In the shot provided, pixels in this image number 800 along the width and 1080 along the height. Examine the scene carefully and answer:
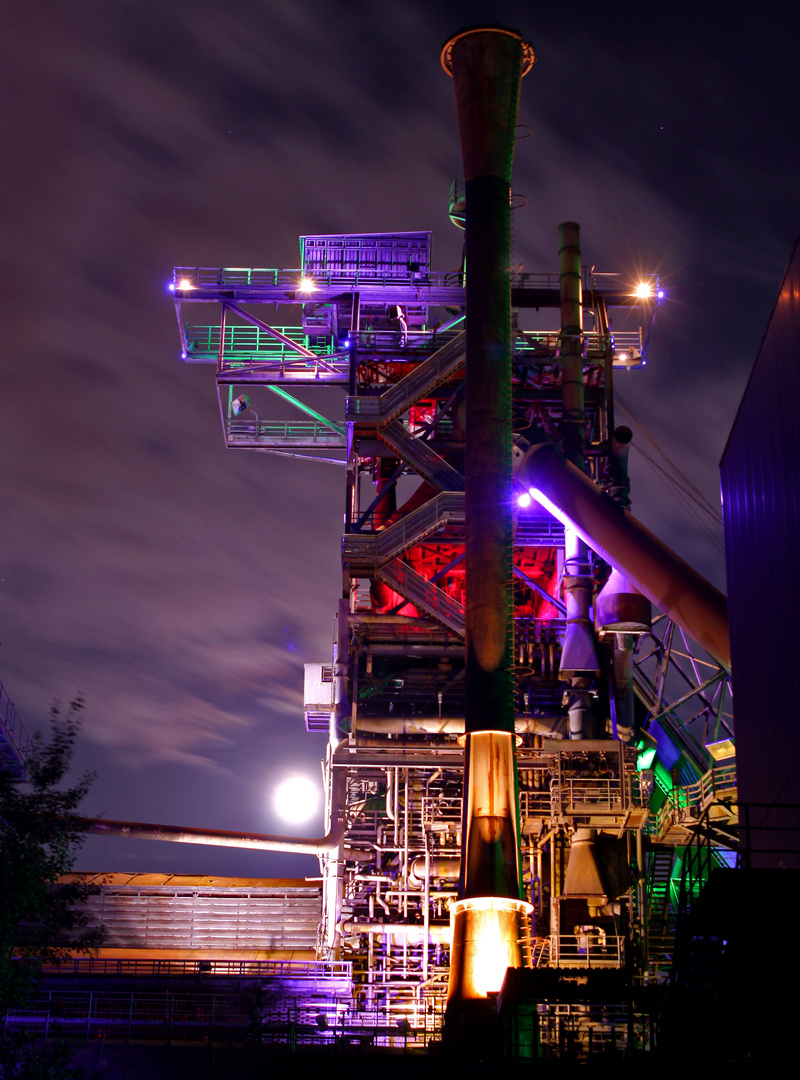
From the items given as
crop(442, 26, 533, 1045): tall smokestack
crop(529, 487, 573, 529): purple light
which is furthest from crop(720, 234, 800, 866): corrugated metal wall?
crop(529, 487, 573, 529): purple light

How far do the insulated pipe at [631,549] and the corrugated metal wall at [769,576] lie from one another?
7.14 meters

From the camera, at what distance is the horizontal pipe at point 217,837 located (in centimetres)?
4709

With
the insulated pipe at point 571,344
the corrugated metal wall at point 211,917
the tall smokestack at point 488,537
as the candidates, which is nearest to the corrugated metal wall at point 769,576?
the tall smokestack at point 488,537

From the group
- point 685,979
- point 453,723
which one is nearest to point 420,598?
point 453,723

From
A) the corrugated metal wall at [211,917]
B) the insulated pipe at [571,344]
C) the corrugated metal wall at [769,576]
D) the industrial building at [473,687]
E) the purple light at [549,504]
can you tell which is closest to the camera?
the corrugated metal wall at [769,576]

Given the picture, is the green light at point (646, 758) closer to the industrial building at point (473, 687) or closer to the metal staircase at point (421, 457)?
the industrial building at point (473, 687)

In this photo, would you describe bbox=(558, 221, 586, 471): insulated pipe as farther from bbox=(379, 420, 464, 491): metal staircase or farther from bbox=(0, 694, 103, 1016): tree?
bbox=(0, 694, 103, 1016): tree

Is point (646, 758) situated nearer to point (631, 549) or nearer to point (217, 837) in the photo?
point (631, 549)

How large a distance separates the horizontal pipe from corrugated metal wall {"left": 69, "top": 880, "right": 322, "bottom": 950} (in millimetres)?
1800

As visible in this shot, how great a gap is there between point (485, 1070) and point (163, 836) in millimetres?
30857

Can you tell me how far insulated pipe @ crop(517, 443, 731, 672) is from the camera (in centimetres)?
3338

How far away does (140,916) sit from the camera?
1882 inches

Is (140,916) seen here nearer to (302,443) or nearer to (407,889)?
(407,889)

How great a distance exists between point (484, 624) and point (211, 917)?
2075 centimetres
